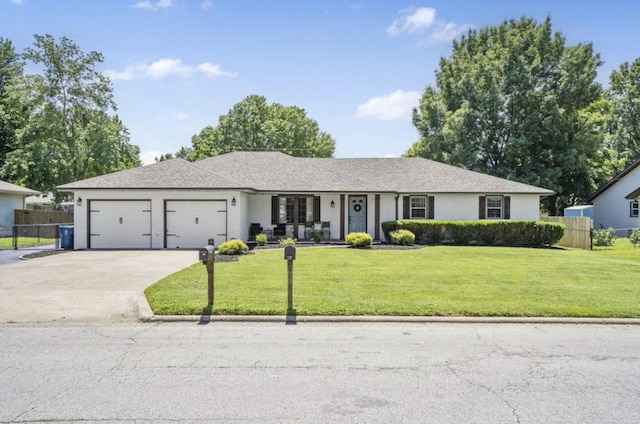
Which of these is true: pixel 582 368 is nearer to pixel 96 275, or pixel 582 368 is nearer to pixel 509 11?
pixel 96 275

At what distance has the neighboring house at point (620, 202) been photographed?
108ft

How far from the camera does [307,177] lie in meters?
26.3

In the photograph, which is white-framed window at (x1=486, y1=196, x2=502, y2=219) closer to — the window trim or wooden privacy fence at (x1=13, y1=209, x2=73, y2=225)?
the window trim

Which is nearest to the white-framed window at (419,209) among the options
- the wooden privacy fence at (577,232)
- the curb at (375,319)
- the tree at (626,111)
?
the wooden privacy fence at (577,232)

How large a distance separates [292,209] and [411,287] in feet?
49.0

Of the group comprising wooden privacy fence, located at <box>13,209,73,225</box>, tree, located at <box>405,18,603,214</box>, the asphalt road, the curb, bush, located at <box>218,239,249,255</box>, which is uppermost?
tree, located at <box>405,18,603,214</box>

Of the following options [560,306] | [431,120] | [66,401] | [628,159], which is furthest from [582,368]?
[628,159]

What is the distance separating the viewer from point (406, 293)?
9.88 m

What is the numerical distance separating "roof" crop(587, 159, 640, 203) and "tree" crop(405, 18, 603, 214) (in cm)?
177

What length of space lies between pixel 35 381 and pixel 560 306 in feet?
27.5

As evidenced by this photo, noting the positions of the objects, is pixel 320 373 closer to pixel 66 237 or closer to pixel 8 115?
pixel 66 237

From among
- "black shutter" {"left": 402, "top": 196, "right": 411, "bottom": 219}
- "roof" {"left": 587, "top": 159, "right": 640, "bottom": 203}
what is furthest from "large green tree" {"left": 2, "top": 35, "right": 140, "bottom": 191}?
"roof" {"left": 587, "top": 159, "right": 640, "bottom": 203}

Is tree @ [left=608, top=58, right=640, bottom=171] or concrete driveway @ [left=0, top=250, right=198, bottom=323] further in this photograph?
tree @ [left=608, top=58, right=640, bottom=171]

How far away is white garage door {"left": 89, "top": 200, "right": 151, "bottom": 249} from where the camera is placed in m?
21.2
